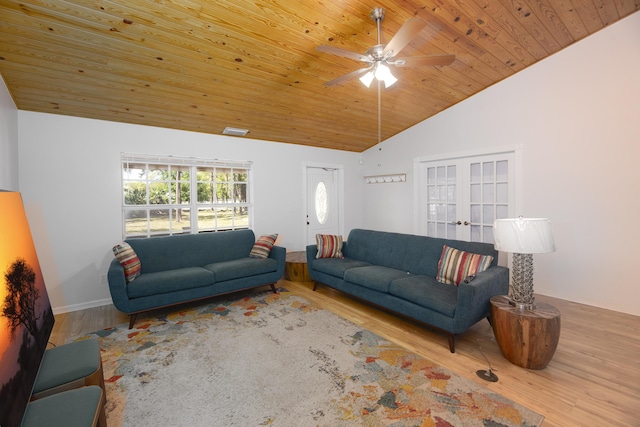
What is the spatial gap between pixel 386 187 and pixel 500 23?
3.30 metres

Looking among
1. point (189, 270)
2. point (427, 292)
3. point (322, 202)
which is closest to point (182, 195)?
point (189, 270)

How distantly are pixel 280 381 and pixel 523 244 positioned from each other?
208cm

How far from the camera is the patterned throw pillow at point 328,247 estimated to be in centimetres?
427

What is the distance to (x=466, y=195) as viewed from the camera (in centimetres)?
465

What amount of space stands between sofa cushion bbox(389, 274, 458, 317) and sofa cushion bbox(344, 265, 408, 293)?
0.09 metres

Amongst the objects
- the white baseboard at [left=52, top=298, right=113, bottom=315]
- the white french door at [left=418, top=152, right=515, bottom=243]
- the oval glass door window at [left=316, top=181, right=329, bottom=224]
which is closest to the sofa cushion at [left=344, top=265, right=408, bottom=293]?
the white french door at [left=418, top=152, right=515, bottom=243]

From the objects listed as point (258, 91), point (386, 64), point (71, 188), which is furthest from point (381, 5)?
point (71, 188)

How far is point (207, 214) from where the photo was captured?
15.2 ft

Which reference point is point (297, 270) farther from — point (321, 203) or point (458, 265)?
point (458, 265)

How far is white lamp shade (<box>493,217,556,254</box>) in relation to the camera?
2201 mm

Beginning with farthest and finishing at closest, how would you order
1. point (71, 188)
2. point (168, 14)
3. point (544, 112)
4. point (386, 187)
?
point (386, 187) → point (544, 112) → point (71, 188) → point (168, 14)

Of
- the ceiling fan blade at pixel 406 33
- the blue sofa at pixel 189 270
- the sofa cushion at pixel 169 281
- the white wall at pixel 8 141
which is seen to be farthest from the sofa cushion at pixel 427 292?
the white wall at pixel 8 141

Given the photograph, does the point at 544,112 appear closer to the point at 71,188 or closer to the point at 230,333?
the point at 230,333

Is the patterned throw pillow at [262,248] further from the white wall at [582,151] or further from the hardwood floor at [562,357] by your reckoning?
the white wall at [582,151]
